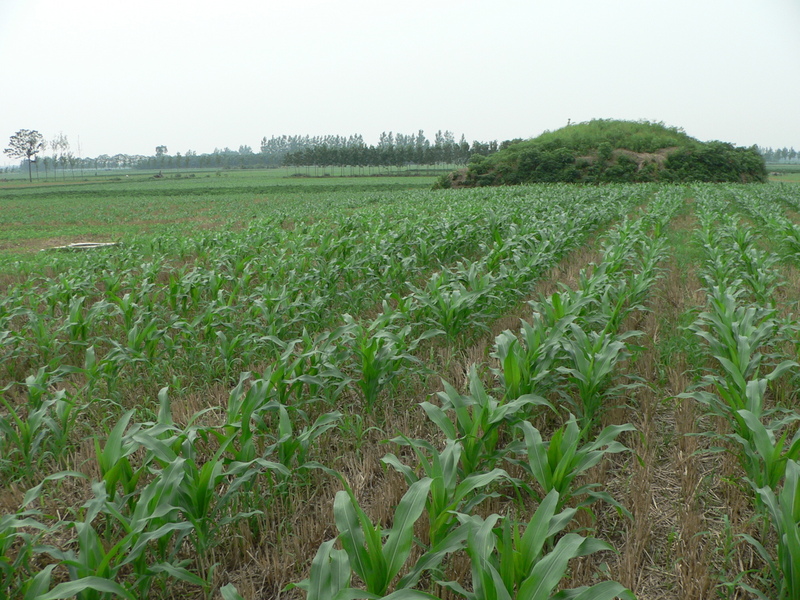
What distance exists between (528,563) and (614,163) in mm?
43082

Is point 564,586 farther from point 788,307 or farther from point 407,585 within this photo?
point 788,307

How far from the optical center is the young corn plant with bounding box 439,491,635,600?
58.4 inches

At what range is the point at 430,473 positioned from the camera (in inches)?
83.2

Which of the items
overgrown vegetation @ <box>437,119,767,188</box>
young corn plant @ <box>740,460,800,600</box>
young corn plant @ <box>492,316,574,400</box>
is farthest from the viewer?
overgrown vegetation @ <box>437,119,767,188</box>

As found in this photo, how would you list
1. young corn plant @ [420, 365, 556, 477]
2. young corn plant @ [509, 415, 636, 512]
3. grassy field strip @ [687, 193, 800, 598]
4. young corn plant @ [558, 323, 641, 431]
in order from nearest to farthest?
1. grassy field strip @ [687, 193, 800, 598]
2. young corn plant @ [509, 415, 636, 512]
3. young corn plant @ [420, 365, 556, 477]
4. young corn plant @ [558, 323, 641, 431]

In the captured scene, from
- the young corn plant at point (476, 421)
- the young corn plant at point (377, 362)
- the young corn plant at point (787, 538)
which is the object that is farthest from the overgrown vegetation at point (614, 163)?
the young corn plant at point (787, 538)

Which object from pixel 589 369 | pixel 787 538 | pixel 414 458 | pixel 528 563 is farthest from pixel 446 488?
pixel 589 369

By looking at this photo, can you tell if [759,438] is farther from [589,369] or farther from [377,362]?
Result: [377,362]

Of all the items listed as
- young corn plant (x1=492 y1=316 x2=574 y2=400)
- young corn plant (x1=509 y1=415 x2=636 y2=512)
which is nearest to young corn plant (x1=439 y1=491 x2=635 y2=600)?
young corn plant (x1=509 y1=415 x2=636 y2=512)

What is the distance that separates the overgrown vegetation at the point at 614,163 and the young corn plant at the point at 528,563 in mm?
40382

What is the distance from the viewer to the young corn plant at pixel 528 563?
4.87ft

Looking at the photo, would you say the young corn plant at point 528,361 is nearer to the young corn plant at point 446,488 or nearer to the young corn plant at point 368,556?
the young corn plant at point 446,488

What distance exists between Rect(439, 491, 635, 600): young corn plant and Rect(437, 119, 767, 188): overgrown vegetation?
40.4 metres

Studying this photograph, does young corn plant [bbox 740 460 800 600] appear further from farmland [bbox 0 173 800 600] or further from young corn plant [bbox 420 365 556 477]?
young corn plant [bbox 420 365 556 477]
